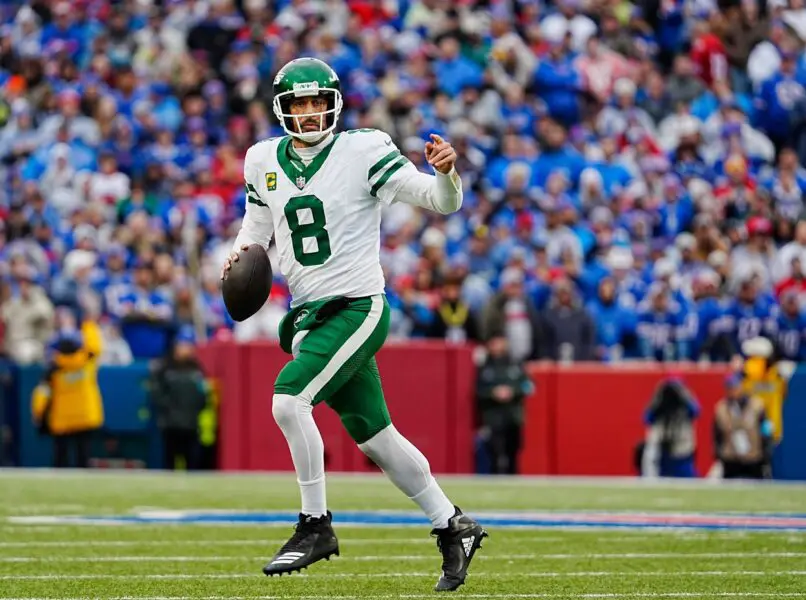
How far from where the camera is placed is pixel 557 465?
14977 millimetres

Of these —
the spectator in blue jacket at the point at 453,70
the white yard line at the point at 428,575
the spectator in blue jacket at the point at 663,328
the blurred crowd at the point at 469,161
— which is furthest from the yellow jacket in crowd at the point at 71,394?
the white yard line at the point at 428,575

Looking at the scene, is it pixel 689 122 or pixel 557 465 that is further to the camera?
pixel 689 122

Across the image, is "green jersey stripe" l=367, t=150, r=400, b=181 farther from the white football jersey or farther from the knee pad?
the knee pad

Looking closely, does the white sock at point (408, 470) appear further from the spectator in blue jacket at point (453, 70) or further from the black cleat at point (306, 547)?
the spectator in blue jacket at point (453, 70)

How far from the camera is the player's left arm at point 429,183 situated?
6121 millimetres

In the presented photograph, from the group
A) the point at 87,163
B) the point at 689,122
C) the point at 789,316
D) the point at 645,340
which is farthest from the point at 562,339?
the point at 87,163

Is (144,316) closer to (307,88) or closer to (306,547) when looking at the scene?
(307,88)

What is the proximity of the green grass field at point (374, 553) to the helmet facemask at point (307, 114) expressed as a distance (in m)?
1.59

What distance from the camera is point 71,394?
1502 centimetres

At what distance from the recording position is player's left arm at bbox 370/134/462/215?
6121mm

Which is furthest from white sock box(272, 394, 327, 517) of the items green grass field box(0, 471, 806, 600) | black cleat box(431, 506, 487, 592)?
black cleat box(431, 506, 487, 592)

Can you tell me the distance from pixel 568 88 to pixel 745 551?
1131cm

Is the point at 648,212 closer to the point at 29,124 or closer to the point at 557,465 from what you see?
the point at 557,465

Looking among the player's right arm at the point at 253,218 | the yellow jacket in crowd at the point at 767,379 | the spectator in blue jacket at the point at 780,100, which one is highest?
the spectator in blue jacket at the point at 780,100
